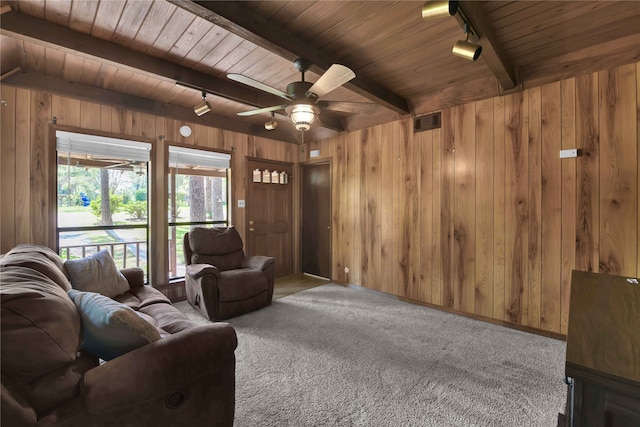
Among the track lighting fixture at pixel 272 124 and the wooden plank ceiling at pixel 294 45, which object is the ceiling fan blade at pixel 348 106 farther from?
the track lighting fixture at pixel 272 124

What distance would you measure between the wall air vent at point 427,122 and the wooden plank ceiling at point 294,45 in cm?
12

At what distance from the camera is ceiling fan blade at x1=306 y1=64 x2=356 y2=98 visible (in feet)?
6.32

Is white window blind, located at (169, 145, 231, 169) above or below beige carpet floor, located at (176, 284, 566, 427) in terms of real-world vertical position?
above

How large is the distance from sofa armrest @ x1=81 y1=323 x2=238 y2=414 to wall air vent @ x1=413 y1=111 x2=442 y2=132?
3330 millimetres

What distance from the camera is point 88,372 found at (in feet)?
3.70

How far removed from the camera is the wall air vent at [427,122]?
3.54m

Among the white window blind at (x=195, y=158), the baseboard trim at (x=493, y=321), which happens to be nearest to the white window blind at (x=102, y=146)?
the white window blind at (x=195, y=158)

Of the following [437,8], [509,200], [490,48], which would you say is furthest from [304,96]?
[509,200]

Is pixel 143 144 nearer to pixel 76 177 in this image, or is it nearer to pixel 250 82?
pixel 76 177

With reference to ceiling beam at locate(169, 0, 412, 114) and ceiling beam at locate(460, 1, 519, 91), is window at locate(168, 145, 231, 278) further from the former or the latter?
ceiling beam at locate(460, 1, 519, 91)

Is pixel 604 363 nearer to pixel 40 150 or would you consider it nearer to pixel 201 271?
pixel 201 271

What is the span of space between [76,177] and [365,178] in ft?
11.9

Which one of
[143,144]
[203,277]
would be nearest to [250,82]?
[203,277]

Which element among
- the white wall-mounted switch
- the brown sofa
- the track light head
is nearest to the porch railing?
the brown sofa
